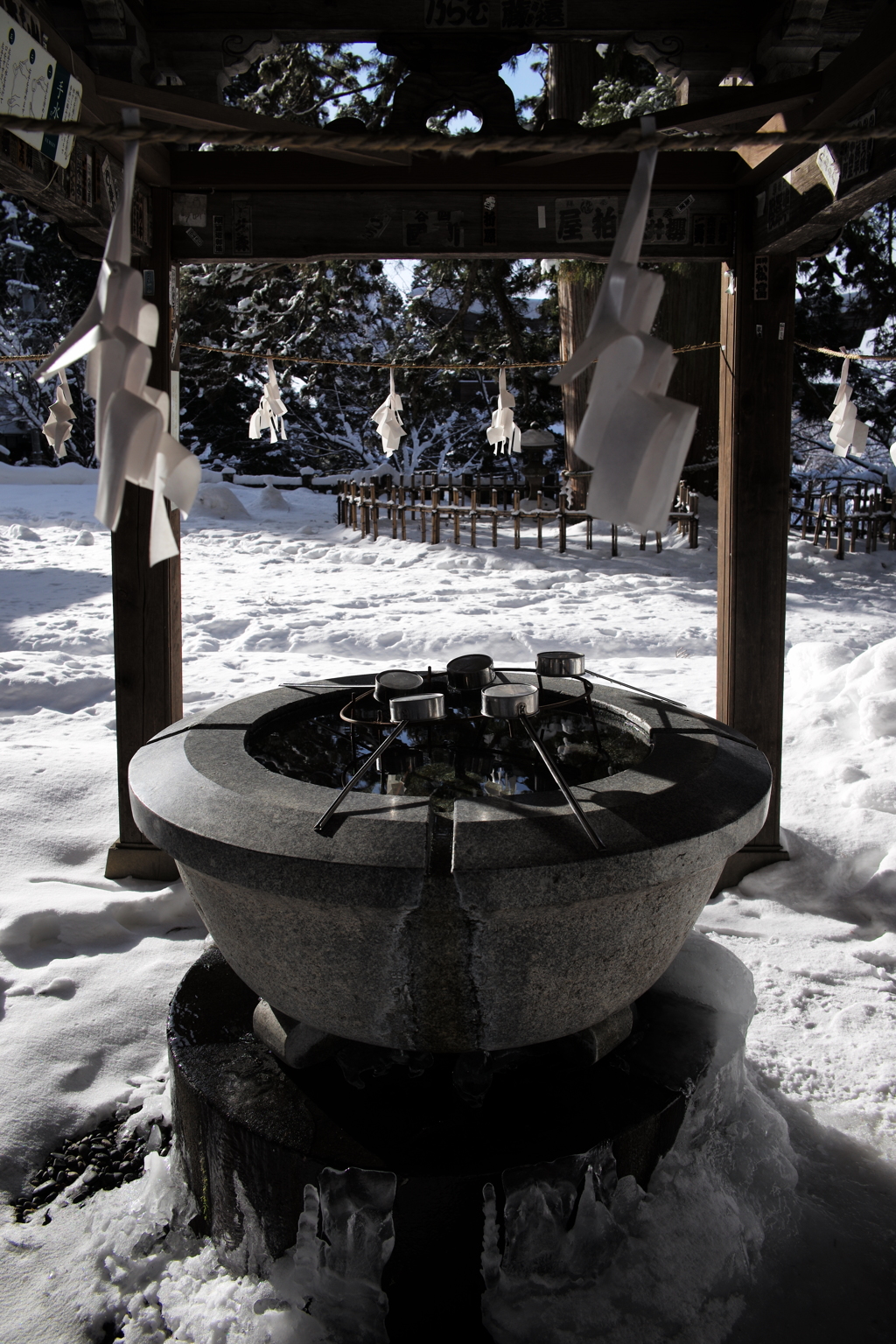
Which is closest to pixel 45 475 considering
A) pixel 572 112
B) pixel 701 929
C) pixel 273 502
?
pixel 273 502

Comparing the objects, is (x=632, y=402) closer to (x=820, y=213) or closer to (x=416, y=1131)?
(x=416, y=1131)

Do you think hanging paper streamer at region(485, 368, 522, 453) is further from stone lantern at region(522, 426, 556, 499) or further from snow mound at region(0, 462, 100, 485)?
snow mound at region(0, 462, 100, 485)

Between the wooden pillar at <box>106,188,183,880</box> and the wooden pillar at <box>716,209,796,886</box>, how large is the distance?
2.58 metres

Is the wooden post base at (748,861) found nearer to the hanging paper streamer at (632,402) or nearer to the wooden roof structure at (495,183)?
the wooden roof structure at (495,183)

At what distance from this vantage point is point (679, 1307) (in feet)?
6.93

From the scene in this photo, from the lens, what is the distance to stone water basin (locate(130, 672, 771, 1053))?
1.90 m

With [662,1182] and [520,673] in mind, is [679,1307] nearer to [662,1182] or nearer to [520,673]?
[662,1182]

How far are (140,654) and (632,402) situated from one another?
3254 millimetres

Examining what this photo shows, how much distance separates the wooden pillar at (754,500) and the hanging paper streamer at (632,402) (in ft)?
8.84

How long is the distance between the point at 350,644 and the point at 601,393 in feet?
23.0

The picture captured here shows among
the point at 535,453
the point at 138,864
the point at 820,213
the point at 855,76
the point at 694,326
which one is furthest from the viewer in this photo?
the point at 535,453

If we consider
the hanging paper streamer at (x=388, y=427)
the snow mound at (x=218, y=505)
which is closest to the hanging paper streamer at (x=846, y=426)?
the hanging paper streamer at (x=388, y=427)

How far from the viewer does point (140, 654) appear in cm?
419

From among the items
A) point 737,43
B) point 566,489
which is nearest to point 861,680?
point 737,43
